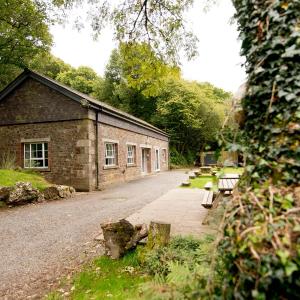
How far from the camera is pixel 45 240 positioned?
5828 millimetres

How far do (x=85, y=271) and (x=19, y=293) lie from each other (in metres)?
0.93

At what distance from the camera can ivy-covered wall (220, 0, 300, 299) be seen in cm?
142

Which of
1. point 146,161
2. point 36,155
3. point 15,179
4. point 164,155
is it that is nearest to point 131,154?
point 146,161

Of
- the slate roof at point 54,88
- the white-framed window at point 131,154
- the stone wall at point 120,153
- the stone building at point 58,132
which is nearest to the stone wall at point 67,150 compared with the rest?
the stone building at point 58,132

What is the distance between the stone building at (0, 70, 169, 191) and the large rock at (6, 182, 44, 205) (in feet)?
9.44

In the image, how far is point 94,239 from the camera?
5.69m

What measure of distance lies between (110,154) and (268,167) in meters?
14.4

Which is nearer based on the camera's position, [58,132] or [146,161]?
[58,132]

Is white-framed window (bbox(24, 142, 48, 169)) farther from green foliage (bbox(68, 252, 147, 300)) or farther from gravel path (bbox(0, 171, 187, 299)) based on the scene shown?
green foliage (bbox(68, 252, 147, 300))

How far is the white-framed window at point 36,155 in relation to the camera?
1427 cm

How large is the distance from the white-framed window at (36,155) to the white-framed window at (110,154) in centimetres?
311

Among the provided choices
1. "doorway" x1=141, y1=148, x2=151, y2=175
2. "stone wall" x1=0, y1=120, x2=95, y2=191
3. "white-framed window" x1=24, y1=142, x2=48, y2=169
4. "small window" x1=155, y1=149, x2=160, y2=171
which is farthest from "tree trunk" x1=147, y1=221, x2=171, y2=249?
"small window" x1=155, y1=149, x2=160, y2=171

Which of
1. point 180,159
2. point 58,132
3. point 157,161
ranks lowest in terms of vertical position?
point 157,161

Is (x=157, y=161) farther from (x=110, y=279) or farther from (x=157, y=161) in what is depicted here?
(x=110, y=279)
